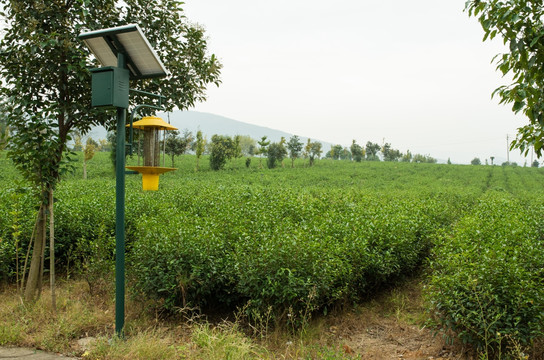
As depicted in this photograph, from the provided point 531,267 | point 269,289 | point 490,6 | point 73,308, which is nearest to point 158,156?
point 269,289

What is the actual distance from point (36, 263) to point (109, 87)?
2.80 meters

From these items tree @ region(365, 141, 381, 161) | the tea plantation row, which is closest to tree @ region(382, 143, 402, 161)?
tree @ region(365, 141, 381, 161)

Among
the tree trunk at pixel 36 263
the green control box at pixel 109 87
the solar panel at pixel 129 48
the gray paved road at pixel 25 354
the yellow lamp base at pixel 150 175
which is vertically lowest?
the gray paved road at pixel 25 354

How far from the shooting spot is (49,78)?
16.9 ft

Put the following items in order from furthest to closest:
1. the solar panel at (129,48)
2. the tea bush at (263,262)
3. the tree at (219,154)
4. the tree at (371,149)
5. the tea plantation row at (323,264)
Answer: the tree at (371,149) → the tree at (219,154) → the tea bush at (263,262) → the solar panel at (129,48) → the tea plantation row at (323,264)

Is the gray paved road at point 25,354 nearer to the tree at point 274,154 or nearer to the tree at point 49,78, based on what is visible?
the tree at point 49,78

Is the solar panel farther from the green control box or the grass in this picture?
the grass

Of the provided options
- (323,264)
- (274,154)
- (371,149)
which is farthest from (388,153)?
(323,264)

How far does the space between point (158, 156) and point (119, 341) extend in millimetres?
2001

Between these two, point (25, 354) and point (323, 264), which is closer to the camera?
point (25, 354)

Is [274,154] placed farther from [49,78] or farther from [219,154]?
[49,78]

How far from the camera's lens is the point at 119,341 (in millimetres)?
4012

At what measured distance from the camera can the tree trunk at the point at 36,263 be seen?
5.17 meters

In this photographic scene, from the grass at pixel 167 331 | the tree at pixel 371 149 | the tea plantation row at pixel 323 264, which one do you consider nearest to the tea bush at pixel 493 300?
the tea plantation row at pixel 323 264
